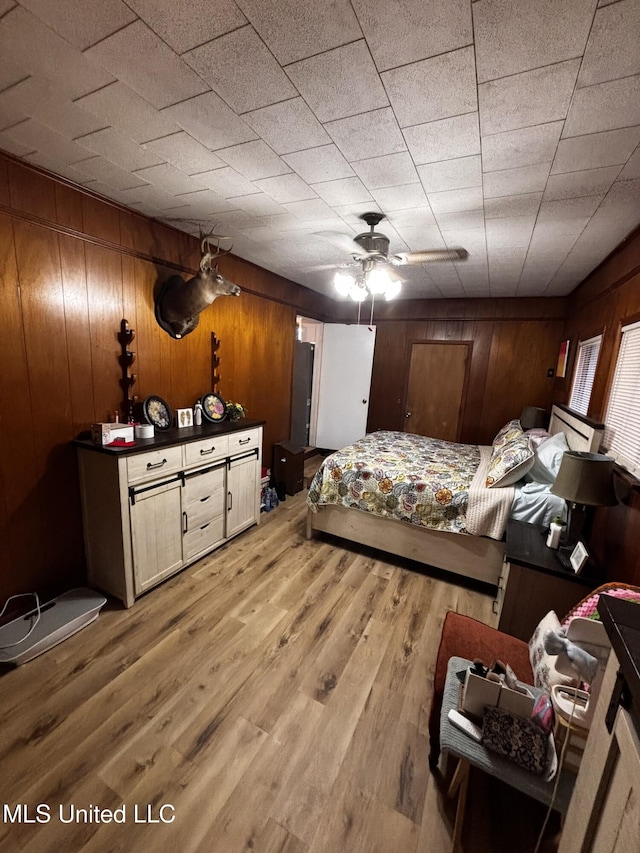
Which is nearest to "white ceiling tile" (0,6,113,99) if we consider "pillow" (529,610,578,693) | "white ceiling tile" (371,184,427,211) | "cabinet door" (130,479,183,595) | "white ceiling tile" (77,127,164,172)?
"white ceiling tile" (77,127,164,172)

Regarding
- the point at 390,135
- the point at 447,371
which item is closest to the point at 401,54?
the point at 390,135

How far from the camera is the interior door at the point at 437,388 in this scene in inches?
192

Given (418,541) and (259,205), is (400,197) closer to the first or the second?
(259,205)

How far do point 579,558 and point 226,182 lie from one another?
2.69m

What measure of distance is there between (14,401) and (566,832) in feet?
8.92

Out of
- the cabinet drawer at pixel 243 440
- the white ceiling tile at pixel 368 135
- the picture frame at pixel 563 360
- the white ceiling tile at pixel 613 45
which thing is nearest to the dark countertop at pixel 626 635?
the white ceiling tile at pixel 613 45

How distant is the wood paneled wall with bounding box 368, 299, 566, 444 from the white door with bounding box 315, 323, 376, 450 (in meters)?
0.28

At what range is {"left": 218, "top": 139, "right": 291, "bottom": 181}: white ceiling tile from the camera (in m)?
1.62

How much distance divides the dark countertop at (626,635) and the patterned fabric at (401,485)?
1881 mm

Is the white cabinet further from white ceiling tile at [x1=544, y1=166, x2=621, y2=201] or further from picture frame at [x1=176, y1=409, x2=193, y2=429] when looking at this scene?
white ceiling tile at [x1=544, y1=166, x2=621, y2=201]

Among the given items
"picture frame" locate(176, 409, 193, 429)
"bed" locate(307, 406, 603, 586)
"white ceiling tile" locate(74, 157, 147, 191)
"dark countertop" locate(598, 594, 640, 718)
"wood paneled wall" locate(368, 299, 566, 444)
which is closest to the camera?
"dark countertop" locate(598, 594, 640, 718)

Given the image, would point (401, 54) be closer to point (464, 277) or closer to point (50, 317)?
point (50, 317)

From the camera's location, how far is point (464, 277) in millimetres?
3678

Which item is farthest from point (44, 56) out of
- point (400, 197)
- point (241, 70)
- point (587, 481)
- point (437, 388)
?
point (437, 388)
